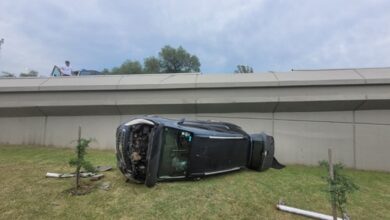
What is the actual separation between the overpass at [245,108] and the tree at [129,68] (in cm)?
1770

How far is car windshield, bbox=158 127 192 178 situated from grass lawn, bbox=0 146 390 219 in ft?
0.82

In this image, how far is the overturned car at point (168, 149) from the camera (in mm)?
5613

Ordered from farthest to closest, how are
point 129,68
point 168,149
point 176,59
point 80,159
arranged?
1. point 176,59
2. point 129,68
3. point 168,149
4. point 80,159

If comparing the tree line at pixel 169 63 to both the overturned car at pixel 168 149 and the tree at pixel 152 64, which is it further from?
the overturned car at pixel 168 149

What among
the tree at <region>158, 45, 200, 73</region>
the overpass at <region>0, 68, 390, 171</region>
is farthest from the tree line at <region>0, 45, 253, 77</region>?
the overpass at <region>0, 68, 390, 171</region>

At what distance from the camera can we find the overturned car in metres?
5.61

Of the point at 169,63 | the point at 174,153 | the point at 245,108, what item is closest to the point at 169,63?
the point at 169,63

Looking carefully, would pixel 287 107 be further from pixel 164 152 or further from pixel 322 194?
pixel 164 152

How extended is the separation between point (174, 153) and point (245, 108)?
4552 millimetres

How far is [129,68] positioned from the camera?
28.9 meters

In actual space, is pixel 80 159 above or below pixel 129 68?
below

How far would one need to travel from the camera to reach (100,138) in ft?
33.0

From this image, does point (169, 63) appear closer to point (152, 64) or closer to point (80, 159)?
point (152, 64)

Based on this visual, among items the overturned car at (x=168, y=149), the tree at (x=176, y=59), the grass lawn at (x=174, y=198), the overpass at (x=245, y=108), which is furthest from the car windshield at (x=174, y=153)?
the tree at (x=176, y=59)
